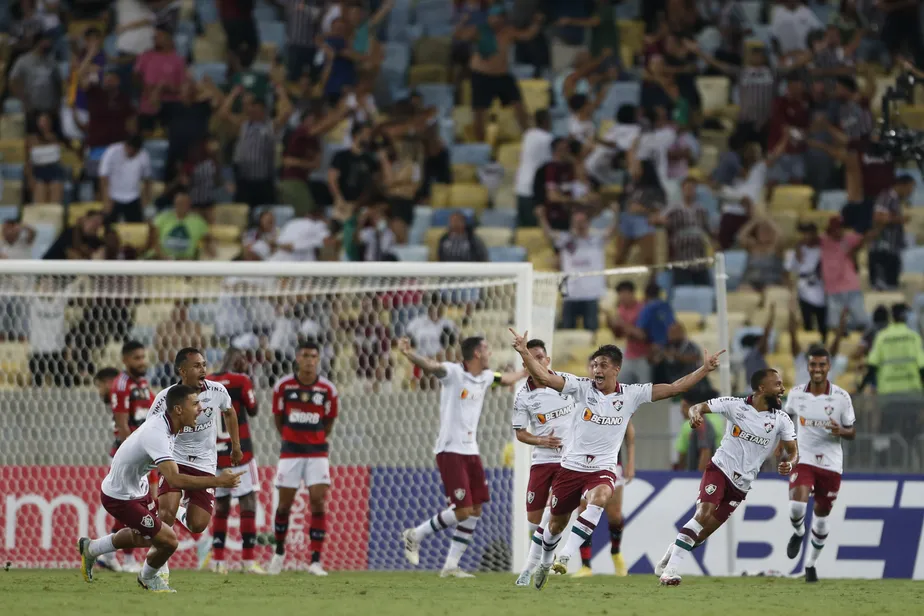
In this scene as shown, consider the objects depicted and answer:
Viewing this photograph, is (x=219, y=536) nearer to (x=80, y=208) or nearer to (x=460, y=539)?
(x=460, y=539)

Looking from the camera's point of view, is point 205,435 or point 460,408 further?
point 460,408

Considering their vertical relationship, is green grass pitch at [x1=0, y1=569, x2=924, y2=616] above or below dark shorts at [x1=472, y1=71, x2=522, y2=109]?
below

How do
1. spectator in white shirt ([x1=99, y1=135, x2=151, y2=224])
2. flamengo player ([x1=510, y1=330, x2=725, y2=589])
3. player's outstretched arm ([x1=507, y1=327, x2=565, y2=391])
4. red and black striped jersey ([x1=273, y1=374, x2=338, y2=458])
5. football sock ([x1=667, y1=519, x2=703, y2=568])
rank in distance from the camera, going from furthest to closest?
1. spectator in white shirt ([x1=99, y1=135, x2=151, y2=224])
2. red and black striped jersey ([x1=273, y1=374, x2=338, y2=458])
3. football sock ([x1=667, y1=519, x2=703, y2=568])
4. flamengo player ([x1=510, y1=330, x2=725, y2=589])
5. player's outstretched arm ([x1=507, y1=327, x2=565, y2=391])

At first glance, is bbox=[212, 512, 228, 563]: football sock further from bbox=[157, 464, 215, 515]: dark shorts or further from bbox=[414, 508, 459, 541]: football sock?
bbox=[157, 464, 215, 515]: dark shorts

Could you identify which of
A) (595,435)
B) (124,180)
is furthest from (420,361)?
(124,180)

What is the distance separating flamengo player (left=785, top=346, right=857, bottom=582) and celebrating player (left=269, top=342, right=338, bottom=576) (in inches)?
170

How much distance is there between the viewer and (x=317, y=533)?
572 inches

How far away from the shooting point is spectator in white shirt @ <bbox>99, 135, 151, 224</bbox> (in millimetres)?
21141

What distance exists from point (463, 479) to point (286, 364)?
3.27 meters

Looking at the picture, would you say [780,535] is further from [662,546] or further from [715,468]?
[715,468]

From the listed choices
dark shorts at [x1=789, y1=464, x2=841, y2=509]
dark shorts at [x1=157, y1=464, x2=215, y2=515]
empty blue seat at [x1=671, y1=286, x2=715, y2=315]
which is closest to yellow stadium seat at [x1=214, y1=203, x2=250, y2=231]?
empty blue seat at [x1=671, y1=286, x2=715, y2=315]

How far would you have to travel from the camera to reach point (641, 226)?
68.1 ft

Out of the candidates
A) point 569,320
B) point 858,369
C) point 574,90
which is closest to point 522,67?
point 574,90

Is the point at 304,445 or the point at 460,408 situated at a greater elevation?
the point at 460,408
